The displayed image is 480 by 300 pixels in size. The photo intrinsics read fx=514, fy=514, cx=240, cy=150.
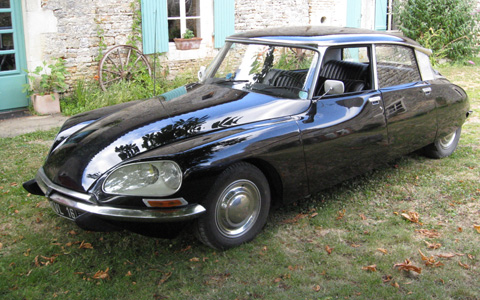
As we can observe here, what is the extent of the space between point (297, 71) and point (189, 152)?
5.12ft

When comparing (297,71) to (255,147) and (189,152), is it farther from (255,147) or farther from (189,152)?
(189,152)

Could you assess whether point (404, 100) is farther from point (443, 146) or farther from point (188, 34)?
point (188, 34)

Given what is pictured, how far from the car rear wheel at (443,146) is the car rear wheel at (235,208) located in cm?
285

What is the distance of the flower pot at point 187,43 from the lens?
10.1 metres

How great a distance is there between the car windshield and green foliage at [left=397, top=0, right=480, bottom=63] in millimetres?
10079

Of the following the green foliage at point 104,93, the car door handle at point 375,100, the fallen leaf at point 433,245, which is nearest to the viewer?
the fallen leaf at point 433,245

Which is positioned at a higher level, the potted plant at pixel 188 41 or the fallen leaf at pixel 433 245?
the potted plant at pixel 188 41

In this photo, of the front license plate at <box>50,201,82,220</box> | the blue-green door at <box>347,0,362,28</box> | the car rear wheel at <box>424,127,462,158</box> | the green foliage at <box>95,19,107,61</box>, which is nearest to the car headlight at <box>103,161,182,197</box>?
the front license plate at <box>50,201,82,220</box>

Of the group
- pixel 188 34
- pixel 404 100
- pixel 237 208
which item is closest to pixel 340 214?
pixel 237 208

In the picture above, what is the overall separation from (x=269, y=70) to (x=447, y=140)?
2701mm

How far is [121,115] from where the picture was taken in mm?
4355

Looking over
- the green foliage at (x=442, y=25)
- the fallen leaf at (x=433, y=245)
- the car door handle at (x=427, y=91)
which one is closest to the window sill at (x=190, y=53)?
the car door handle at (x=427, y=91)

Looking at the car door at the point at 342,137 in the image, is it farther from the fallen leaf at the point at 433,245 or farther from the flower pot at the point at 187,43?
the flower pot at the point at 187,43

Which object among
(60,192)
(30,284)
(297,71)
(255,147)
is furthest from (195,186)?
(297,71)
